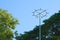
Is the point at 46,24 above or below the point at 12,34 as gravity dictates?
Result: above

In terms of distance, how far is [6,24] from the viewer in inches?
1103

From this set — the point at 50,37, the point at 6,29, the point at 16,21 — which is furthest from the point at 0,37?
the point at 50,37

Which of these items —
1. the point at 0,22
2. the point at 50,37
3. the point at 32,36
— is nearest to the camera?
the point at 0,22

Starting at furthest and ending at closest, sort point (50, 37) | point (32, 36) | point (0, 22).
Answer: point (32, 36)
point (50, 37)
point (0, 22)

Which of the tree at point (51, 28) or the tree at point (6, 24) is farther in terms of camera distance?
the tree at point (51, 28)

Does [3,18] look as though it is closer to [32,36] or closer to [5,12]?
[5,12]

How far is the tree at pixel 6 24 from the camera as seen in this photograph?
1088 inches

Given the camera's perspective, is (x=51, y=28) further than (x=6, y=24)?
Yes

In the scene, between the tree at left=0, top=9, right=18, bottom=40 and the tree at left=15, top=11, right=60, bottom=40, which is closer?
the tree at left=0, top=9, right=18, bottom=40

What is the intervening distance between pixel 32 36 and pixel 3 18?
10105 millimetres

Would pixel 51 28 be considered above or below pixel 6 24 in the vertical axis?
above

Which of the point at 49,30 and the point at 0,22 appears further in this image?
the point at 49,30

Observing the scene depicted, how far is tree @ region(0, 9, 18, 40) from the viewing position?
27.6 m

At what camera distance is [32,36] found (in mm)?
37406
